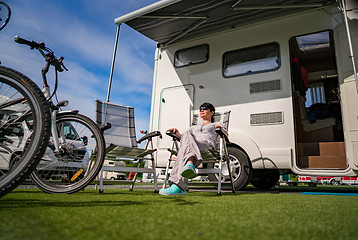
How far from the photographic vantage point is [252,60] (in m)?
3.59

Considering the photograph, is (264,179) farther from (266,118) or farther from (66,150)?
(66,150)

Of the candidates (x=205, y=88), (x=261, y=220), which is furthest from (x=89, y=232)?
(x=205, y=88)

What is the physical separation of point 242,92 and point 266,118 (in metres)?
0.53

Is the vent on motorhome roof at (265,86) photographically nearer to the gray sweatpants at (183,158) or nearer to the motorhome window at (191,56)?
the motorhome window at (191,56)

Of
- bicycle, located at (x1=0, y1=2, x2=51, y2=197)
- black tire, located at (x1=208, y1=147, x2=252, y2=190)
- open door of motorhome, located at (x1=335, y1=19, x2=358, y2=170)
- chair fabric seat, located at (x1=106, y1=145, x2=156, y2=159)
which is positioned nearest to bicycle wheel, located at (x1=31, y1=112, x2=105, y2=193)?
→ chair fabric seat, located at (x1=106, y1=145, x2=156, y2=159)

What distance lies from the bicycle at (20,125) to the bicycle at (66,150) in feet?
1.80

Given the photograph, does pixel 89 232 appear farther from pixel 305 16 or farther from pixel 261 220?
pixel 305 16

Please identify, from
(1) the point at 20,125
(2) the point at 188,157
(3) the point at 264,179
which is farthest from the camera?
(3) the point at 264,179

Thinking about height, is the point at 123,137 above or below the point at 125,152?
above

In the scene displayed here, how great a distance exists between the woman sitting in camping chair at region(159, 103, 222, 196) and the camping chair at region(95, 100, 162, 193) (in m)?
0.49

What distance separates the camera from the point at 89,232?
797 mm

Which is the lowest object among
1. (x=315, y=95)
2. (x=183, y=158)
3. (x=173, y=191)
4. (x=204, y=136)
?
(x=173, y=191)

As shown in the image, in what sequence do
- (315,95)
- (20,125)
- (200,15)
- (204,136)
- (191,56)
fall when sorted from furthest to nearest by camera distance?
(315,95) < (191,56) < (200,15) < (204,136) < (20,125)

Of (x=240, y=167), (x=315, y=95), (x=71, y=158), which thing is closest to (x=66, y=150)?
(x=71, y=158)
